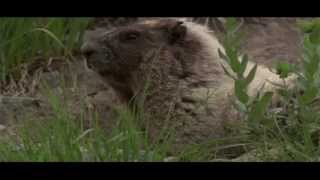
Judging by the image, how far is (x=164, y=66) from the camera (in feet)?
15.5

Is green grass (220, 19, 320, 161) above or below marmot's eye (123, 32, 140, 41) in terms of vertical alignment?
below

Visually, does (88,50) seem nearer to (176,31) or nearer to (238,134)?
(176,31)

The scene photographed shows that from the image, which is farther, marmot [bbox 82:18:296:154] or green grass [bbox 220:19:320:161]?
marmot [bbox 82:18:296:154]

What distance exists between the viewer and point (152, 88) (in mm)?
4711

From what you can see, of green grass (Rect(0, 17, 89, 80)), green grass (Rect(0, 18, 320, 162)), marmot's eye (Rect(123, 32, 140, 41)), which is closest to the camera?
green grass (Rect(0, 18, 320, 162))

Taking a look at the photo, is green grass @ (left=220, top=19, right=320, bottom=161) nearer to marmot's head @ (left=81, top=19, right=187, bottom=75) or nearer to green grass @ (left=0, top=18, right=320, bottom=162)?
green grass @ (left=0, top=18, right=320, bottom=162)

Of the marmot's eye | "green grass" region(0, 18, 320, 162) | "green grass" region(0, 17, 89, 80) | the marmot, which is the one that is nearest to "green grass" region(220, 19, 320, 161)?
"green grass" region(0, 18, 320, 162)

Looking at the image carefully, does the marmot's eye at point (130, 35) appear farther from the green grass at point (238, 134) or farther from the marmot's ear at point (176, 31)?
the green grass at point (238, 134)

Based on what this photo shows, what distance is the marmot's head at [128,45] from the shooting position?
15.7 ft

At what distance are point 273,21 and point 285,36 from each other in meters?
0.45

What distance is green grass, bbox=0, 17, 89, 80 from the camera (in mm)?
5496

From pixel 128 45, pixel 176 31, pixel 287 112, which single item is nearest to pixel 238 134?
pixel 287 112

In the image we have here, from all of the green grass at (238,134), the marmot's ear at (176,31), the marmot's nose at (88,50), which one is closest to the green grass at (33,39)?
the marmot's nose at (88,50)
